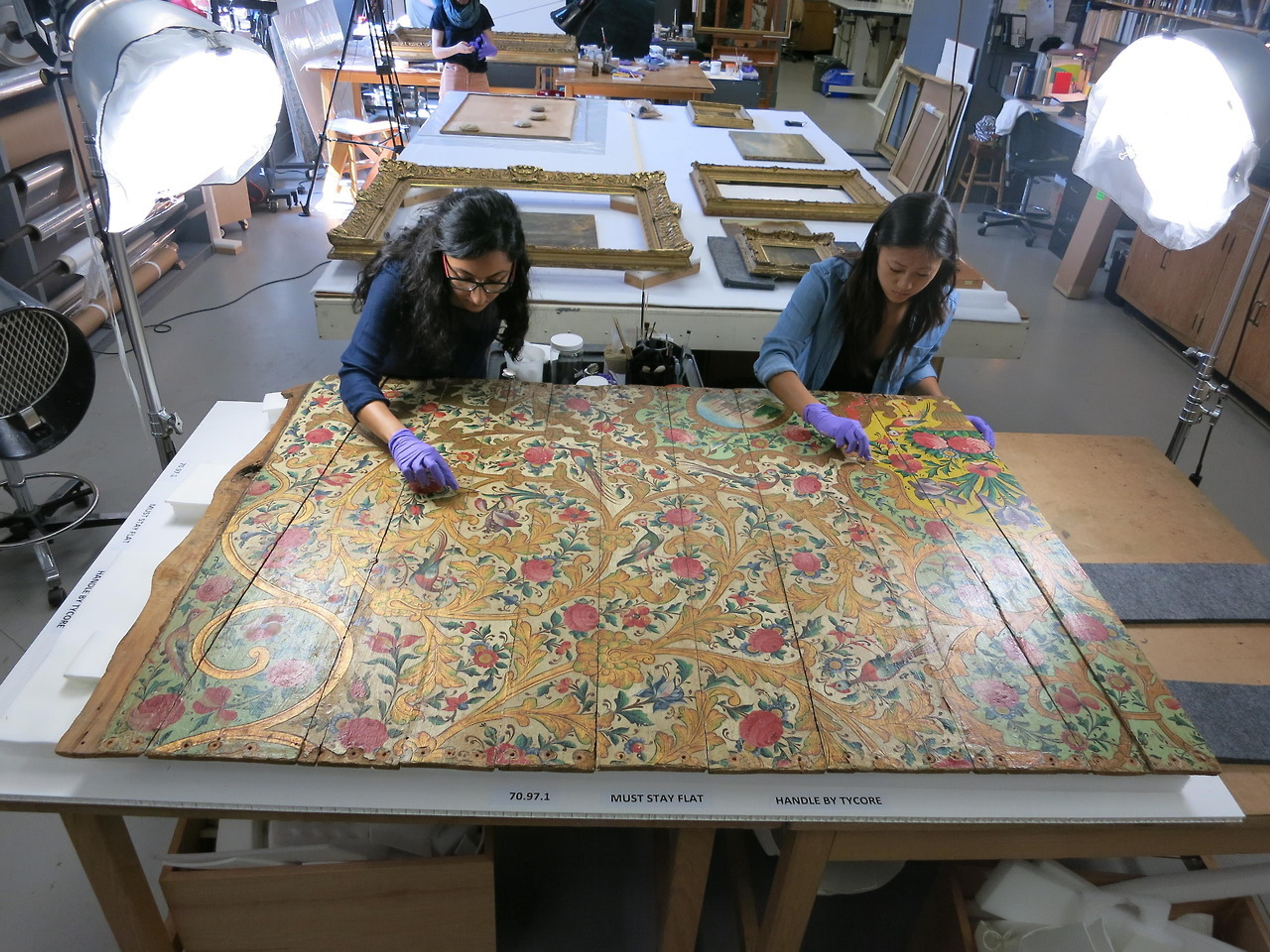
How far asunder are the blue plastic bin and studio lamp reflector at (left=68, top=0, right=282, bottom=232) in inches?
341

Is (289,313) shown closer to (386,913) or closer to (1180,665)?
(386,913)

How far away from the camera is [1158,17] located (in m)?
4.95

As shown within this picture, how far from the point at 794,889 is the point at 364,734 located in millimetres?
672

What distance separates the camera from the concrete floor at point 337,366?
1.70m

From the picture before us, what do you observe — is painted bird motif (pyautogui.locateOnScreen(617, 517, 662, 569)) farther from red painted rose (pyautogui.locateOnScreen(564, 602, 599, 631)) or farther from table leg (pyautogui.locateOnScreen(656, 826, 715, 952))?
table leg (pyautogui.locateOnScreen(656, 826, 715, 952))

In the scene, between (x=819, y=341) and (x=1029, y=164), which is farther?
(x=1029, y=164)

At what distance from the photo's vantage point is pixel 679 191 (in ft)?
10.8

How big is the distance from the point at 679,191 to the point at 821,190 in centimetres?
57

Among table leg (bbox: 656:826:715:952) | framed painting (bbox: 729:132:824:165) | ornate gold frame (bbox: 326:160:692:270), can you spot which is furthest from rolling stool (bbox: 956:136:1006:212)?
table leg (bbox: 656:826:715:952)

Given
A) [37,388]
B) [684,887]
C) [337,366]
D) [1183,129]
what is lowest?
[337,366]

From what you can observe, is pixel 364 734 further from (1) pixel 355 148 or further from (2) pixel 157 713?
(1) pixel 355 148

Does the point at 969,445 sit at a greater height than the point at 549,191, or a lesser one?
lesser

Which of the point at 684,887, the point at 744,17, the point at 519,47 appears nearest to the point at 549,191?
the point at 684,887

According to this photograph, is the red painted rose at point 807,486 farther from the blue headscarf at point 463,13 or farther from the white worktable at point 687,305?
the blue headscarf at point 463,13
